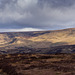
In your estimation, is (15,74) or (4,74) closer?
(15,74)

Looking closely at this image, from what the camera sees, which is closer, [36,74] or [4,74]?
[36,74]

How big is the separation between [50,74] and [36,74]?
183 cm

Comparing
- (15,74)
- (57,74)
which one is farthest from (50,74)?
(15,74)

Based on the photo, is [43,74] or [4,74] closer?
[43,74]

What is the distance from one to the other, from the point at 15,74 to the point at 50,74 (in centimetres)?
454

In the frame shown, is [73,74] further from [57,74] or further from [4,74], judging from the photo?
[4,74]

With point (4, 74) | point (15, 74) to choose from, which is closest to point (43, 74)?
point (15, 74)

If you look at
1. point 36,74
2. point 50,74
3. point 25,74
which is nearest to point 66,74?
point 50,74

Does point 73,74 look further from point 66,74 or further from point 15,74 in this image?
point 15,74

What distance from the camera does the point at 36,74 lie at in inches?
639

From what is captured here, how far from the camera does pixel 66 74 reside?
1557 cm

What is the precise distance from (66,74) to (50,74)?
2.02 metres

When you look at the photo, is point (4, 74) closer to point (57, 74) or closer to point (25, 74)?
point (25, 74)

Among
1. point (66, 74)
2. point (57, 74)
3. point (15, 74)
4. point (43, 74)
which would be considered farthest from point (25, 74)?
point (66, 74)
